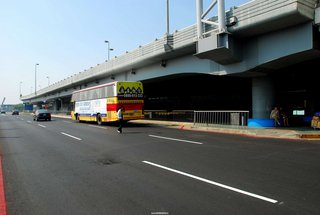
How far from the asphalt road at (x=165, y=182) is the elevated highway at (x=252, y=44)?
24.3 ft

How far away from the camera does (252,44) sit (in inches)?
767

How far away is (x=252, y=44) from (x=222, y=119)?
571 cm

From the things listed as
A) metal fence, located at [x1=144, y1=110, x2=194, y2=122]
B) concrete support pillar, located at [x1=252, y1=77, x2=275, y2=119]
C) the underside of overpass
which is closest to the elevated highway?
concrete support pillar, located at [x1=252, y1=77, x2=275, y2=119]

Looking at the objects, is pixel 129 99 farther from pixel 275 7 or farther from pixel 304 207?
pixel 304 207

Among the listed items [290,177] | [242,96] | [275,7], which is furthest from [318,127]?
[242,96]

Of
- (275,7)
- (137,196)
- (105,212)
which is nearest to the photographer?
(105,212)

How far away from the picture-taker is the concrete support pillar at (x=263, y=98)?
68.9 ft

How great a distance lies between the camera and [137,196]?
586 centimetres

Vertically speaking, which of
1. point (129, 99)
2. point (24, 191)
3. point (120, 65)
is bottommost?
point (24, 191)

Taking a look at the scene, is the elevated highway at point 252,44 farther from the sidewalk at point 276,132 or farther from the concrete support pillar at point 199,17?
the sidewalk at point 276,132

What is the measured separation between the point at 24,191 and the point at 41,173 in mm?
1785

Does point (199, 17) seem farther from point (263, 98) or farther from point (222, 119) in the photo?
point (222, 119)

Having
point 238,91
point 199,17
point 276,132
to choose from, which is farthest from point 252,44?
point 238,91

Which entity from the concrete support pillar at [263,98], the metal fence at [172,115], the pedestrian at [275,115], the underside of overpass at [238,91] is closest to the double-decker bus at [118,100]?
the metal fence at [172,115]
